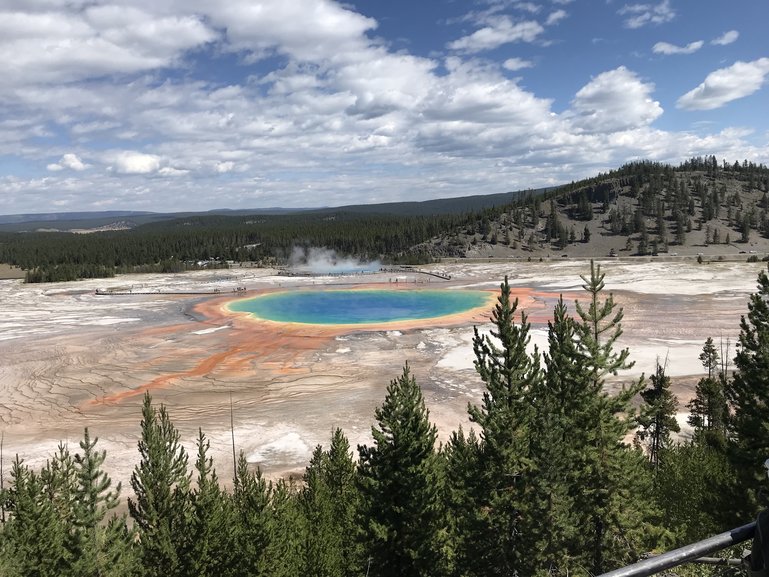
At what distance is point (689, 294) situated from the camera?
242ft

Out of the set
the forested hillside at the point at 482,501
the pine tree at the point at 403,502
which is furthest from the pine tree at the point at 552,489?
the pine tree at the point at 403,502

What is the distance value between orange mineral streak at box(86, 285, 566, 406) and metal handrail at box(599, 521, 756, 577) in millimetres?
41963

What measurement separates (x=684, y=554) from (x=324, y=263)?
14555 cm

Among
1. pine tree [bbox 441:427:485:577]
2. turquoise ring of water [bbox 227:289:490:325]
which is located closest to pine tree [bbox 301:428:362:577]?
pine tree [bbox 441:427:485:577]

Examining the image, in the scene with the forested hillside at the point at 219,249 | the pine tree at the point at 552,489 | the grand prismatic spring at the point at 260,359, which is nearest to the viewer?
the pine tree at the point at 552,489

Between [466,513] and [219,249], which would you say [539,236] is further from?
[466,513]

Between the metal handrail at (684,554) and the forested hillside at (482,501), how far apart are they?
1104 cm

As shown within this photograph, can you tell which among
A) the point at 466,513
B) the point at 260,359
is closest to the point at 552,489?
the point at 466,513

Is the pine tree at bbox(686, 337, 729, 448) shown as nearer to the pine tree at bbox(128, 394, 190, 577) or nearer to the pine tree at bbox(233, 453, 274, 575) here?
the pine tree at bbox(233, 453, 274, 575)

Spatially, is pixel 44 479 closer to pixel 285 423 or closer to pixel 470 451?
pixel 285 423

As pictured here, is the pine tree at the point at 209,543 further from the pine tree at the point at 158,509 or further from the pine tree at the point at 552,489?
the pine tree at the point at 552,489

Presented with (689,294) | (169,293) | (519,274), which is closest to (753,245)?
(519,274)

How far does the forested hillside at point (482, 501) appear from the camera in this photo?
1484cm

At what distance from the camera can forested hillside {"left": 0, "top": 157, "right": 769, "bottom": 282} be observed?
144500 mm
